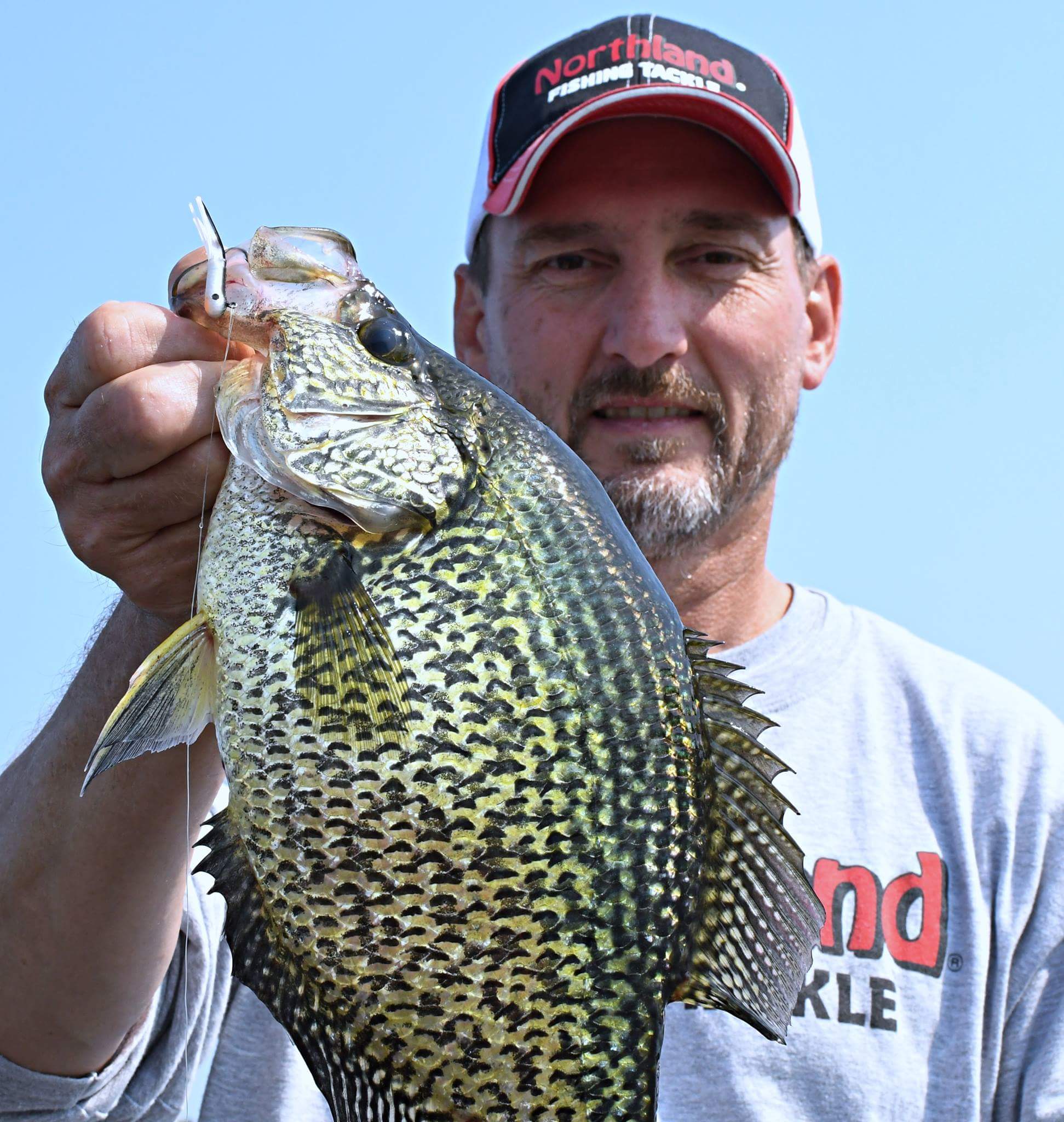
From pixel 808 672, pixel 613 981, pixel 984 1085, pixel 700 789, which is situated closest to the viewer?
pixel 613 981

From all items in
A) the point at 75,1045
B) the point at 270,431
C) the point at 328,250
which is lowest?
the point at 75,1045

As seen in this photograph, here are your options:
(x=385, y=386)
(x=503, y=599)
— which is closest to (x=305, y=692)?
(x=503, y=599)

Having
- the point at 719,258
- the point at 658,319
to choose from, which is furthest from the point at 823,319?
the point at 658,319

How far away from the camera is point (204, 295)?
2227 millimetres

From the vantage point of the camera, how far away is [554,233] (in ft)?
14.7

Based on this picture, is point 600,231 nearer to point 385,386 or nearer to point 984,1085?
point 385,386

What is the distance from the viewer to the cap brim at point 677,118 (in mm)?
4414

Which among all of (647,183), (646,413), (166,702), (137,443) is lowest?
(166,702)

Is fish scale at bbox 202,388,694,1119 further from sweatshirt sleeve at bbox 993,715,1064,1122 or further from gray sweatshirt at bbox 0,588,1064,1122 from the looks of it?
sweatshirt sleeve at bbox 993,715,1064,1122

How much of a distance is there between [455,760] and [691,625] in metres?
2.77

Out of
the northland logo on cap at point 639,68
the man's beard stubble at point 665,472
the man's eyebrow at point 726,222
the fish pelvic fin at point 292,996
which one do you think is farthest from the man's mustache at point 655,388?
Answer: the fish pelvic fin at point 292,996

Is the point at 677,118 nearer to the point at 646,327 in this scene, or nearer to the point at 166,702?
the point at 646,327

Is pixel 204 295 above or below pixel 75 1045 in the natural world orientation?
above

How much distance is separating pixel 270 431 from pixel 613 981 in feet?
3.79
